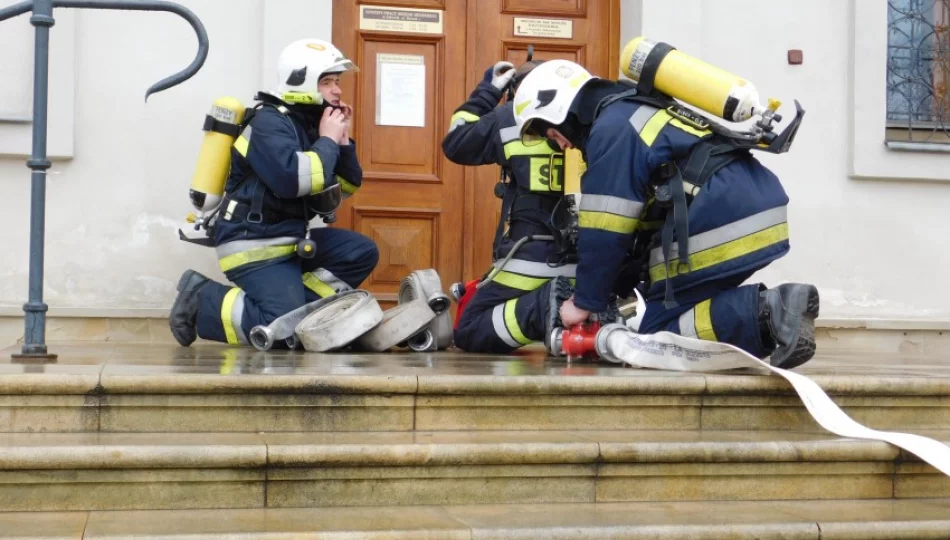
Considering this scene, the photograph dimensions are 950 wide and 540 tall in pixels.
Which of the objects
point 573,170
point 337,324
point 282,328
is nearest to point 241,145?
point 282,328

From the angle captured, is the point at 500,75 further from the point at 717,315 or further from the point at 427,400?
the point at 427,400

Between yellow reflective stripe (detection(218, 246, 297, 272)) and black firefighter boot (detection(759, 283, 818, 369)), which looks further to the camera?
yellow reflective stripe (detection(218, 246, 297, 272))

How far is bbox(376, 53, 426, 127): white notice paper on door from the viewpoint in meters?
7.18

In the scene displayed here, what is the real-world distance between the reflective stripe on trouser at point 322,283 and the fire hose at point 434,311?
0.43 m

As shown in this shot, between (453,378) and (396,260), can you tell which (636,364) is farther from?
(396,260)

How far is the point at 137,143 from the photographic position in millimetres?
6707

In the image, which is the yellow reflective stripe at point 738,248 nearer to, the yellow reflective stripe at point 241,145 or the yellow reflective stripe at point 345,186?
the yellow reflective stripe at point 345,186

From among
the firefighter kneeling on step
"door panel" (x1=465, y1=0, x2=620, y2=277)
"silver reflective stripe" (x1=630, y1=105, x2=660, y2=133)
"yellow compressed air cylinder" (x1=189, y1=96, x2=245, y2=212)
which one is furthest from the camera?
"door panel" (x1=465, y1=0, x2=620, y2=277)

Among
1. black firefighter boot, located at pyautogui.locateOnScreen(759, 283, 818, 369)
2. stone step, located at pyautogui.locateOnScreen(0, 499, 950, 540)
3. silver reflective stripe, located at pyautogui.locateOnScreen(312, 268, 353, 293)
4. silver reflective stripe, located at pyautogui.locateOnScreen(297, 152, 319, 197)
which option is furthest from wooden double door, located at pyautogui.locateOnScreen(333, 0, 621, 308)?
stone step, located at pyautogui.locateOnScreen(0, 499, 950, 540)

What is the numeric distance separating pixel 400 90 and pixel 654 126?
8.13 ft

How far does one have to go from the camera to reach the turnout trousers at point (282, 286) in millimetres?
6000

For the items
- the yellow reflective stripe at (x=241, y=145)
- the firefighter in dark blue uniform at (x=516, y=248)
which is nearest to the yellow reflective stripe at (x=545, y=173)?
the firefighter in dark blue uniform at (x=516, y=248)

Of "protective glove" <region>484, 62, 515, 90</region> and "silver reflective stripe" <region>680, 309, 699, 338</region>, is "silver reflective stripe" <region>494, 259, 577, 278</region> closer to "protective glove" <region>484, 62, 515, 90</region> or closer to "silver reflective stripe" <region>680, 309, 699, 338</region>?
"silver reflective stripe" <region>680, 309, 699, 338</region>

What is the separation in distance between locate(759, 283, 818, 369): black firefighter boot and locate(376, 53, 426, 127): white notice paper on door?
9.94ft
